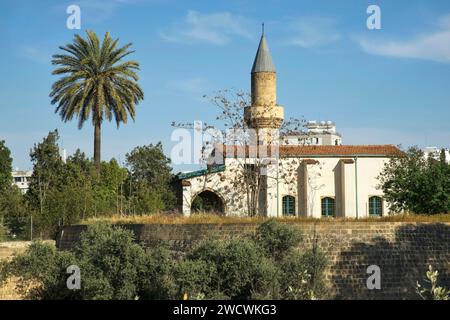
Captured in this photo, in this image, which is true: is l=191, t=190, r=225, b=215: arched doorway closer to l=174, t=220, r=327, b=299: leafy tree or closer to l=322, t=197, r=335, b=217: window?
l=322, t=197, r=335, b=217: window

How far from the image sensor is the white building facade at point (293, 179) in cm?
3731

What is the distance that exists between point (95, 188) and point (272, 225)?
18.7 metres

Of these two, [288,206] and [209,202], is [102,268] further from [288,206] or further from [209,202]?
[209,202]

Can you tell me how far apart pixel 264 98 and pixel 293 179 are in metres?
4.68

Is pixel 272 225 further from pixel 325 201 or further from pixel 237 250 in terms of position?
pixel 325 201

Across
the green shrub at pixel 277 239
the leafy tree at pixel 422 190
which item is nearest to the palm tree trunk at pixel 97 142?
the leafy tree at pixel 422 190

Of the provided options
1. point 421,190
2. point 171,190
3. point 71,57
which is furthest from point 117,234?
point 171,190

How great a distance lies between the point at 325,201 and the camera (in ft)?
126

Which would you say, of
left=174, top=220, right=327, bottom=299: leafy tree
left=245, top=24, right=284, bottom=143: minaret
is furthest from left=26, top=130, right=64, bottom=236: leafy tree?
left=174, top=220, right=327, bottom=299: leafy tree

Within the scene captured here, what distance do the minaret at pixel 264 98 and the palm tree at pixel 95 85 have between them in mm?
6118

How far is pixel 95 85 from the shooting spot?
35125 mm

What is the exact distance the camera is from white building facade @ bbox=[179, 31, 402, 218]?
3731cm

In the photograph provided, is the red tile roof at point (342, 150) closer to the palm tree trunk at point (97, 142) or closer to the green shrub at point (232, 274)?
the palm tree trunk at point (97, 142)
